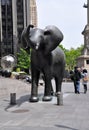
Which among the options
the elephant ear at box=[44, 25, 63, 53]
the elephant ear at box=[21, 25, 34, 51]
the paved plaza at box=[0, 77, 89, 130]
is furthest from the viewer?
the elephant ear at box=[44, 25, 63, 53]

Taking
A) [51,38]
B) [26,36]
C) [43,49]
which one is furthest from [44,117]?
[51,38]

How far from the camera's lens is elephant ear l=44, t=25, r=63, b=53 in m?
16.6

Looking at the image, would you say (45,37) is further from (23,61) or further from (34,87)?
(23,61)

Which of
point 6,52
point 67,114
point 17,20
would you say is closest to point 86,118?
point 67,114

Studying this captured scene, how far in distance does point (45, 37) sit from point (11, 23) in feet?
264

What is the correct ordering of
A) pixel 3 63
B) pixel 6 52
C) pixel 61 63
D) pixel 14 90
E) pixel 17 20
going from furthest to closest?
pixel 17 20, pixel 6 52, pixel 3 63, pixel 14 90, pixel 61 63

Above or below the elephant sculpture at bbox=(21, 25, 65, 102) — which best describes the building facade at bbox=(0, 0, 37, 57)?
above

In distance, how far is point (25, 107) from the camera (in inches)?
617

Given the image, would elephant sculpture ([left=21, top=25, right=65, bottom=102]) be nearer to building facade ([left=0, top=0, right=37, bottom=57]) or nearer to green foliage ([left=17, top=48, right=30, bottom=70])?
green foliage ([left=17, top=48, right=30, bottom=70])

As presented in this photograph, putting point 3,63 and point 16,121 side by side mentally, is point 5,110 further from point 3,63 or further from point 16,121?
point 3,63

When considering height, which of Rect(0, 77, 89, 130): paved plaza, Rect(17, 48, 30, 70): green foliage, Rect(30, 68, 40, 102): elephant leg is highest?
Rect(17, 48, 30, 70): green foliage

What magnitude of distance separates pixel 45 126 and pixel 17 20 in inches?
3676

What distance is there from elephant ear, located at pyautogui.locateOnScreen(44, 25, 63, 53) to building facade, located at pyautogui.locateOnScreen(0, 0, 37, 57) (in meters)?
75.1

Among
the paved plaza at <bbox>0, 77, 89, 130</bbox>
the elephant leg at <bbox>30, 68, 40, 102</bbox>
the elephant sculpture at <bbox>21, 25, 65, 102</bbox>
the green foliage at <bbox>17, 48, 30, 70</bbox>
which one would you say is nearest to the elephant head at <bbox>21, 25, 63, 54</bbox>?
the elephant sculpture at <bbox>21, 25, 65, 102</bbox>
